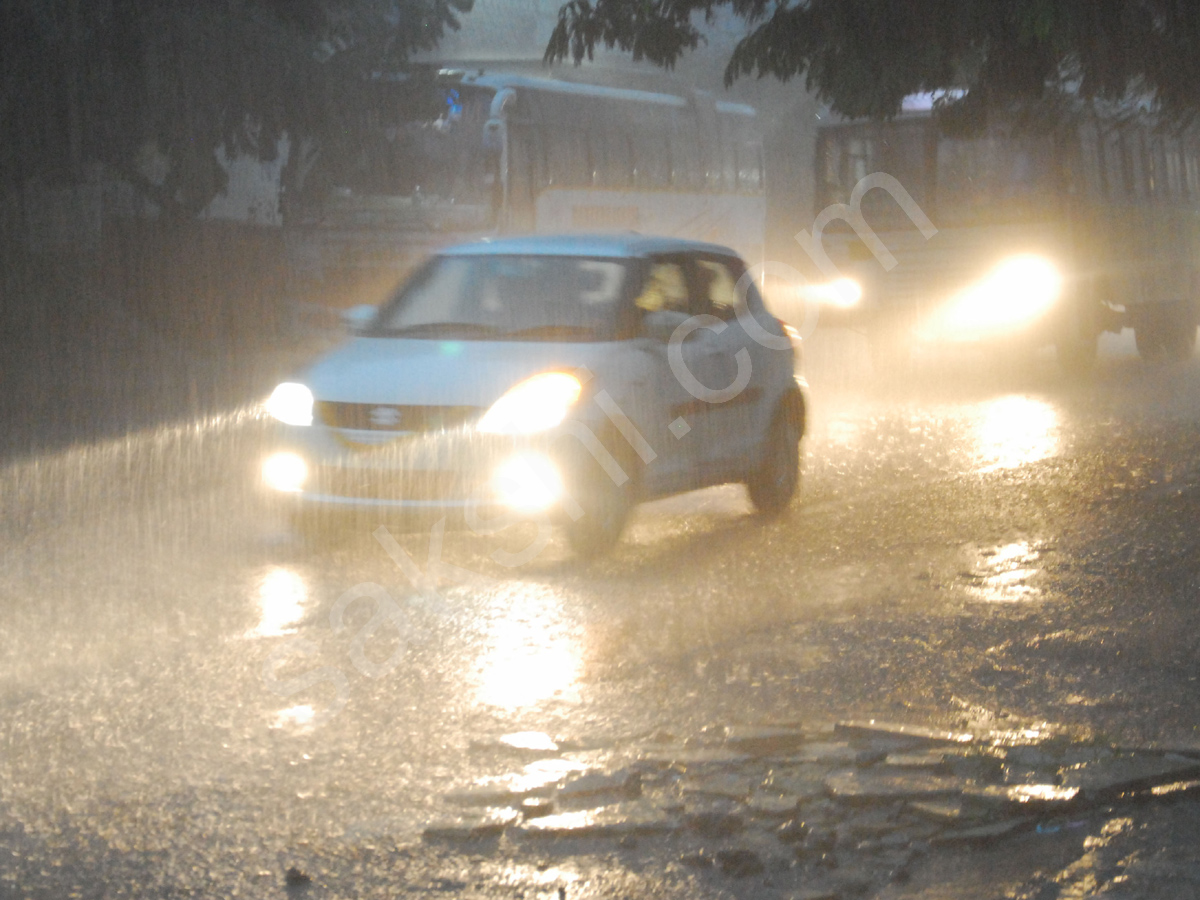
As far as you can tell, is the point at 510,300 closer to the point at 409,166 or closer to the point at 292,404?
the point at 292,404

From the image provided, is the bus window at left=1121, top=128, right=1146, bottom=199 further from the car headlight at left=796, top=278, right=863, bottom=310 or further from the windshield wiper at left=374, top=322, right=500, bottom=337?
the windshield wiper at left=374, top=322, right=500, bottom=337

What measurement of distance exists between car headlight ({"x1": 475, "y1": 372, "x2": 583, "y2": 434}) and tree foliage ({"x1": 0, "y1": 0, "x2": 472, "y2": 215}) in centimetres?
1012

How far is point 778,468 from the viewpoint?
924 cm

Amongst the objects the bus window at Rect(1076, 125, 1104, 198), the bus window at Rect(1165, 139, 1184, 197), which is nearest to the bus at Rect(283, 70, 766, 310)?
the bus window at Rect(1076, 125, 1104, 198)

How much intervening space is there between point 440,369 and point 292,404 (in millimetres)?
823

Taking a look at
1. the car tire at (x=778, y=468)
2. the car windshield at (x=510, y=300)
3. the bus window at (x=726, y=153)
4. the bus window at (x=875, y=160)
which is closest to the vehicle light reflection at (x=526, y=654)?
the car windshield at (x=510, y=300)

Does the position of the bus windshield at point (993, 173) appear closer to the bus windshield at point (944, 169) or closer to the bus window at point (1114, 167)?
the bus windshield at point (944, 169)

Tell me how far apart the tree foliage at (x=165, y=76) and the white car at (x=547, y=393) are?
9083 millimetres

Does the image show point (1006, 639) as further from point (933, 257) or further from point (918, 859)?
point (933, 257)

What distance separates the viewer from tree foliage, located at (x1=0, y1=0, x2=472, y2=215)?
16297 millimetres

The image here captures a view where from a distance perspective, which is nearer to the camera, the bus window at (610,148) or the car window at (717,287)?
the car window at (717,287)

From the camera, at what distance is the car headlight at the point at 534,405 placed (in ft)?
24.4

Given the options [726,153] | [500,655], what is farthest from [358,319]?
[726,153]

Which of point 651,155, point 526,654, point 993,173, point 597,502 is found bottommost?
point 526,654
